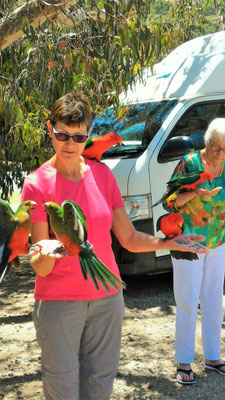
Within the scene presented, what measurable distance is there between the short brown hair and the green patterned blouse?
1.52 metres

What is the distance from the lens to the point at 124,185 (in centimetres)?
577

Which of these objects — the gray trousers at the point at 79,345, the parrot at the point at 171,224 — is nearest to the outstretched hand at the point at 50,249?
the gray trousers at the point at 79,345

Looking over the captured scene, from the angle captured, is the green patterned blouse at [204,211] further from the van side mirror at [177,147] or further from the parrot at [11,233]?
the parrot at [11,233]

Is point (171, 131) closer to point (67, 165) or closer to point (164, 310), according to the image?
point (164, 310)

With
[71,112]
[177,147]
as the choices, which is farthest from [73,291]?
[177,147]

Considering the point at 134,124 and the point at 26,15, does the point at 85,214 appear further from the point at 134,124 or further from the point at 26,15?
the point at 134,124

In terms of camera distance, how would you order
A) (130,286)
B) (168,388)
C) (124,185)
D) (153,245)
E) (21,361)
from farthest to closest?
(130,286) < (124,185) < (21,361) < (168,388) < (153,245)

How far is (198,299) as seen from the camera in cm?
413

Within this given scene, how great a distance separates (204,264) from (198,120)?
248 cm

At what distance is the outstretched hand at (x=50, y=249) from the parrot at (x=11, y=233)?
5 cm

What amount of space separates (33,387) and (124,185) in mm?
2390

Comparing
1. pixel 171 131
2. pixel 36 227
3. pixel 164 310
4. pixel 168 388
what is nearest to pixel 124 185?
pixel 171 131

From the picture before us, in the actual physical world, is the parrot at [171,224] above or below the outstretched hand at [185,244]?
above

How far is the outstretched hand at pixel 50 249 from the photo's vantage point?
2.03 m
